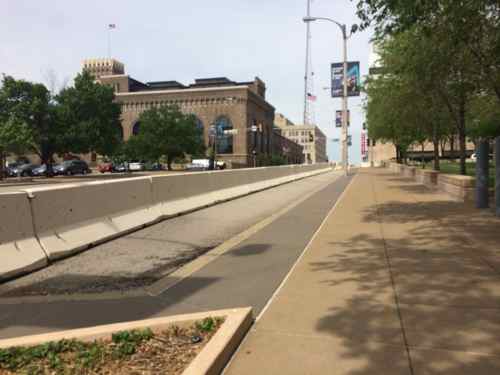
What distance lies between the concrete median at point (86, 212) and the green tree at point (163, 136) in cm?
5642

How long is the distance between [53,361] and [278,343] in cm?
173

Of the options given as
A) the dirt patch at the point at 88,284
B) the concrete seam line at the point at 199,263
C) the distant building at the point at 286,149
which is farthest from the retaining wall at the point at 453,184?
the distant building at the point at 286,149

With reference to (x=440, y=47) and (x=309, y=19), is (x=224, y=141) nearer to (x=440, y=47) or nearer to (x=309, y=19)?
(x=309, y=19)

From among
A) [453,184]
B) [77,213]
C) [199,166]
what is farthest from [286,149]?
[77,213]

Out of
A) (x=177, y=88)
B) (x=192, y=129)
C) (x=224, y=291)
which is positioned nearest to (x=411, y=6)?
(x=224, y=291)

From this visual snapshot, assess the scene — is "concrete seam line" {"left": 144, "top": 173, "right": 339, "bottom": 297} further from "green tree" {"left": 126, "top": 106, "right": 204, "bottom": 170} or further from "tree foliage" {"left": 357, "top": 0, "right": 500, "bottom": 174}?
"green tree" {"left": 126, "top": 106, "right": 204, "bottom": 170}

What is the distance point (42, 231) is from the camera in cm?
690

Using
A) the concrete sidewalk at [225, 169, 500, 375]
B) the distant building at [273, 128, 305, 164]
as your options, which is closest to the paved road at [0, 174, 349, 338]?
the concrete sidewalk at [225, 169, 500, 375]

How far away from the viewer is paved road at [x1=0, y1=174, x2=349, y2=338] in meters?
4.54

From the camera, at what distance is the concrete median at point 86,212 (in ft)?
22.9

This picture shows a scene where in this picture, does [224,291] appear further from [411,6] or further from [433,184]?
[433,184]

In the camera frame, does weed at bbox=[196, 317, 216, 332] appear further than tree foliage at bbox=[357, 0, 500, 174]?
No

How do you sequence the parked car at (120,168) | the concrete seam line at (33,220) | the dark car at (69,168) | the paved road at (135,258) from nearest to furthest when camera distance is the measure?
the paved road at (135,258), the concrete seam line at (33,220), the dark car at (69,168), the parked car at (120,168)

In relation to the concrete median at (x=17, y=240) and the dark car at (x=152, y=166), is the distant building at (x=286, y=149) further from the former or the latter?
the concrete median at (x=17, y=240)
